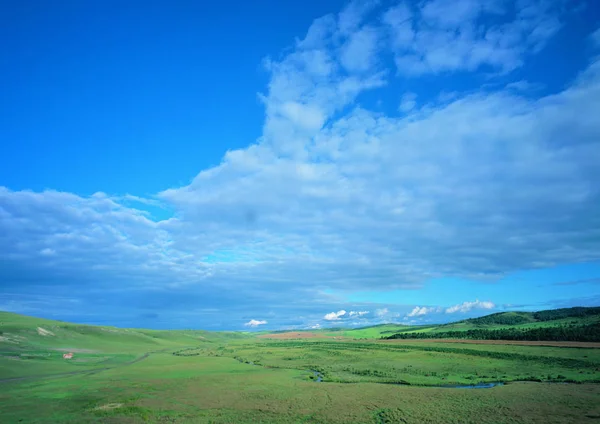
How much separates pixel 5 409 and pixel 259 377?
32.7 m

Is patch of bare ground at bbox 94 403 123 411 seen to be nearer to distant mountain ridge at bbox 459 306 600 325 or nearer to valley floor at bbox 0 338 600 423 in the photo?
valley floor at bbox 0 338 600 423

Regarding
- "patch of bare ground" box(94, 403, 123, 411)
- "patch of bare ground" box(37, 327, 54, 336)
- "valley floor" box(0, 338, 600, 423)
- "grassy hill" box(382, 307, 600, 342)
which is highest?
"grassy hill" box(382, 307, 600, 342)

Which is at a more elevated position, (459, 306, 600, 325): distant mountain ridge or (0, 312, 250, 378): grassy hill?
(459, 306, 600, 325): distant mountain ridge

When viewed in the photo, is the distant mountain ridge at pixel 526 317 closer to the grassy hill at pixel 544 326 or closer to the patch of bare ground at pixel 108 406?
the grassy hill at pixel 544 326

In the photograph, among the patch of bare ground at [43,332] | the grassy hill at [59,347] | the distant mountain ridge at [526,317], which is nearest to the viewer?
the grassy hill at [59,347]

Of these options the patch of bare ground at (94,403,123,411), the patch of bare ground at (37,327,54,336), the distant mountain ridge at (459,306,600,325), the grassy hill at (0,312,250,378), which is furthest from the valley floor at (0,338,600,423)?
the distant mountain ridge at (459,306,600,325)

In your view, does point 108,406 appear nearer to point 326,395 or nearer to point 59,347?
point 326,395

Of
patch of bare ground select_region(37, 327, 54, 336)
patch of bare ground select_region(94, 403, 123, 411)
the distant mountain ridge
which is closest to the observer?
patch of bare ground select_region(94, 403, 123, 411)

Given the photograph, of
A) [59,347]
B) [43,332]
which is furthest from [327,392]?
[43,332]

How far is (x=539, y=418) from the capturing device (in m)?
29.8

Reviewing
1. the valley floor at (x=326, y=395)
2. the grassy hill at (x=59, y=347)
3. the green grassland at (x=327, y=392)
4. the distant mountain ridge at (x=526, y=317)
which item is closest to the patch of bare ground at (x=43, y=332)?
the grassy hill at (x=59, y=347)

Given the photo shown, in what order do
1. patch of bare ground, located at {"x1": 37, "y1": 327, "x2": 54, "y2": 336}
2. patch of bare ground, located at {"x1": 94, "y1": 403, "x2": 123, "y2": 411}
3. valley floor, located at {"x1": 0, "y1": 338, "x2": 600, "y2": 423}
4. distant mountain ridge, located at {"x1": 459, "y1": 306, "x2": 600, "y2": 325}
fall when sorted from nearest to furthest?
valley floor, located at {"x1": 0, "y1": 338, "x2": 600, "y2": 423}
patch of bare ground, located at {"x1": 94, "y1": 403, "x2": 123, "y2": 411}
patch of bare ground, located at {"x1": 37, "y1": 327, "x2": 54, "y2": 336}
distant mountain ridge, located at {"x1": 459, "y1": 306, "x2": 600, "y2": 325}

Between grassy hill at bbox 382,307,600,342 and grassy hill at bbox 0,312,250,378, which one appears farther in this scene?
grassy hill at bbox 382,307,600,342

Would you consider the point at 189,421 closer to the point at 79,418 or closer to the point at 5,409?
the point at 79,418
